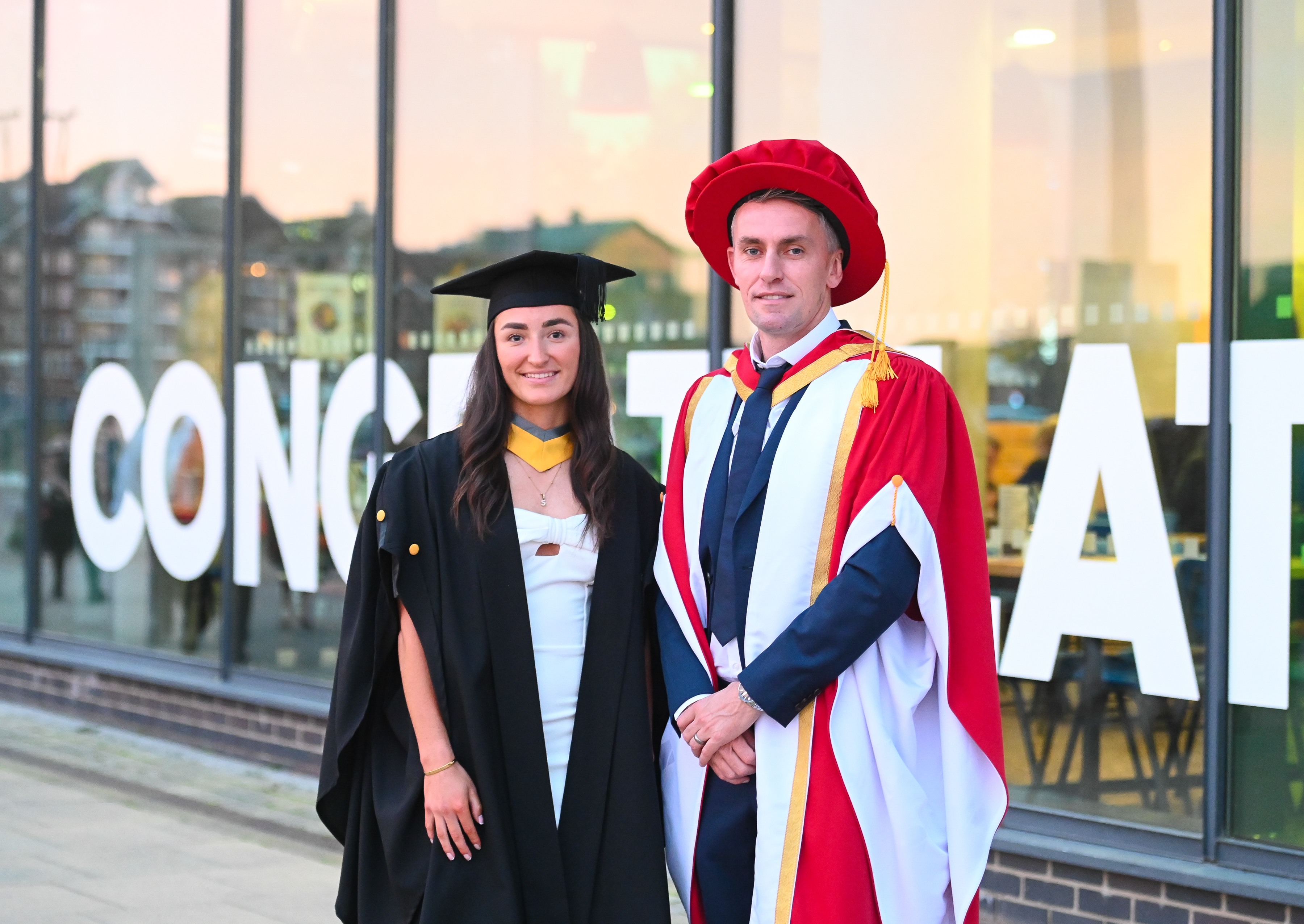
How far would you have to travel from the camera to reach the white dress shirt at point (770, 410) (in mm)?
2656

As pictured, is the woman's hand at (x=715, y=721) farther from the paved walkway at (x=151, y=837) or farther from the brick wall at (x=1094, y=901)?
the paved walkway at (x=151, y=837)

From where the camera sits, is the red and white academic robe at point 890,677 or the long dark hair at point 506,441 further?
the long dark hair at point 506,441

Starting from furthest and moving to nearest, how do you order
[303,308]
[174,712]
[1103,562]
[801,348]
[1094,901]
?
[174,712], [303,308], [1103,562], [1094,901], [801,348]

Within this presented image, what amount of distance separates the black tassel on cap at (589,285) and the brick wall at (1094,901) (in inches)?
91.3

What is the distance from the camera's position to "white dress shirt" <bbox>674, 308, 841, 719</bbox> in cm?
266

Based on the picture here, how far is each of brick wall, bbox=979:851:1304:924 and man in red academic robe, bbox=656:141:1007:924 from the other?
1737mm

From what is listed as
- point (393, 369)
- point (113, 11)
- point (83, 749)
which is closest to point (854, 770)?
point (393, 369)

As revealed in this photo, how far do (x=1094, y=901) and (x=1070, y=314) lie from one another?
177cm

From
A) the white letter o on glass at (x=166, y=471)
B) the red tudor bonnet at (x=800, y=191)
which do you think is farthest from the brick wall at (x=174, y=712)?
the red tudor bonnet at (x=800, y=191)

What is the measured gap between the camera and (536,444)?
114 inches

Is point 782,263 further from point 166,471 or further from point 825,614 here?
point 166,471

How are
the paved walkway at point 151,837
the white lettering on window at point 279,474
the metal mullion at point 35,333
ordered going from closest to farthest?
the paved walkway at point 151,837, the white lettering on window at point 279,474, the metal mullion at point 35,333

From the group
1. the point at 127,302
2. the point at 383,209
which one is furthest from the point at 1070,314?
the point at 127,302

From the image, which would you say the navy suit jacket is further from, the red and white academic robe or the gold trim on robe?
the gold trim on robe
